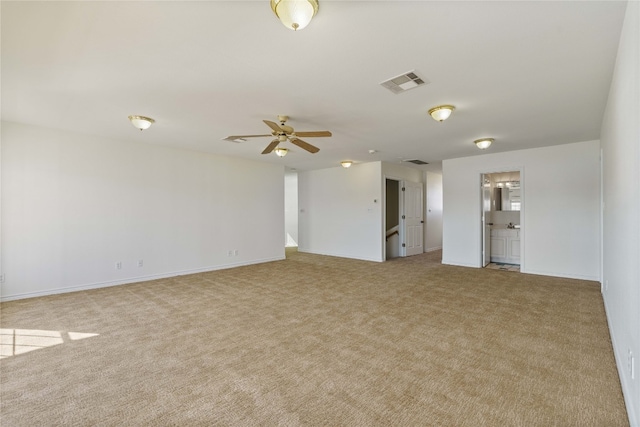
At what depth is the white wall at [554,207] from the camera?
16.5 feet

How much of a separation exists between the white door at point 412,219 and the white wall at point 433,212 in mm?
426

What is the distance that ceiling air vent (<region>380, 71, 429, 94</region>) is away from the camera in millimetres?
2614

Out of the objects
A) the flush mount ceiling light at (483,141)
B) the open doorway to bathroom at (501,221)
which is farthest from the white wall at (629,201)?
the open doorway to bathroom at (501,221)

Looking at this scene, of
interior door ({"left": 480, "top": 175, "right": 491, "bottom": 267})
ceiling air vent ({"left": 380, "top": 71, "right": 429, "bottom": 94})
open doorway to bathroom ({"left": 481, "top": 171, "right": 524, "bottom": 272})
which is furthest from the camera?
open doorway to bathroom ({"left": 481, "top": 171, "right": 524, "bottom": 272})

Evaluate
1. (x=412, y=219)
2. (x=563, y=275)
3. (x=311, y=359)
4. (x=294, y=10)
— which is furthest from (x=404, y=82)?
(x=412, y=219)

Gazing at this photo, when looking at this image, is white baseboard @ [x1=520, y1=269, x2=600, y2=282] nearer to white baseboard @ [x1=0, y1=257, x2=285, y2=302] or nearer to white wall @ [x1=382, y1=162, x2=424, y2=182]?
white wall @ [x1=382, y1=162, x2=424, y2=182]

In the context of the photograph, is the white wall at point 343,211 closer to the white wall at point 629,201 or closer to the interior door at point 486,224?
the interior door at point 486,224

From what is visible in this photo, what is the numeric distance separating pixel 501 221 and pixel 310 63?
273 inches

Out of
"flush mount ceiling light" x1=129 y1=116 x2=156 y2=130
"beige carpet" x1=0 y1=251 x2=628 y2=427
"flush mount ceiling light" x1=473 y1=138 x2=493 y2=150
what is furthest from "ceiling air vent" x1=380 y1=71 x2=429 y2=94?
"flush mount ceiling light" x1=129 y1=116 x2=156 y2=130

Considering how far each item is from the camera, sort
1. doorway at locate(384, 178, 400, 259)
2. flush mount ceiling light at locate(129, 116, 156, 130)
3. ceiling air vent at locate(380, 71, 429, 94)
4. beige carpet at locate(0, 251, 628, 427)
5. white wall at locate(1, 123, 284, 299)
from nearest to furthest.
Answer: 1. beige carpet at locate(0, 251, 628, 427)
2. ceiling air vent at locate(380, 71, 429, 94)
3. flush mount ceiling light at locate(129, 116, 156, 130)
4. white wall at locate(1, 123, 284, 299)
5. doorway at locate(384, 178, 400, 259)

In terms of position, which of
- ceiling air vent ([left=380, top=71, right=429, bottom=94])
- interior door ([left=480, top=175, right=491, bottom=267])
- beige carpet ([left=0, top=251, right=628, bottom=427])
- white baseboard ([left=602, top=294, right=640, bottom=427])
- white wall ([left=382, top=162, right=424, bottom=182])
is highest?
ceiling air vent ([left=380, top=71, right=429, bottom=94])

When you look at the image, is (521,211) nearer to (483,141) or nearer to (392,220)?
(483,141)

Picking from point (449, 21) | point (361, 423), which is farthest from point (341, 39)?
point (361, 423)

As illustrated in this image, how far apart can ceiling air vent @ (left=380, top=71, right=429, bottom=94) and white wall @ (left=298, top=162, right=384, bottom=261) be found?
4.25 m
